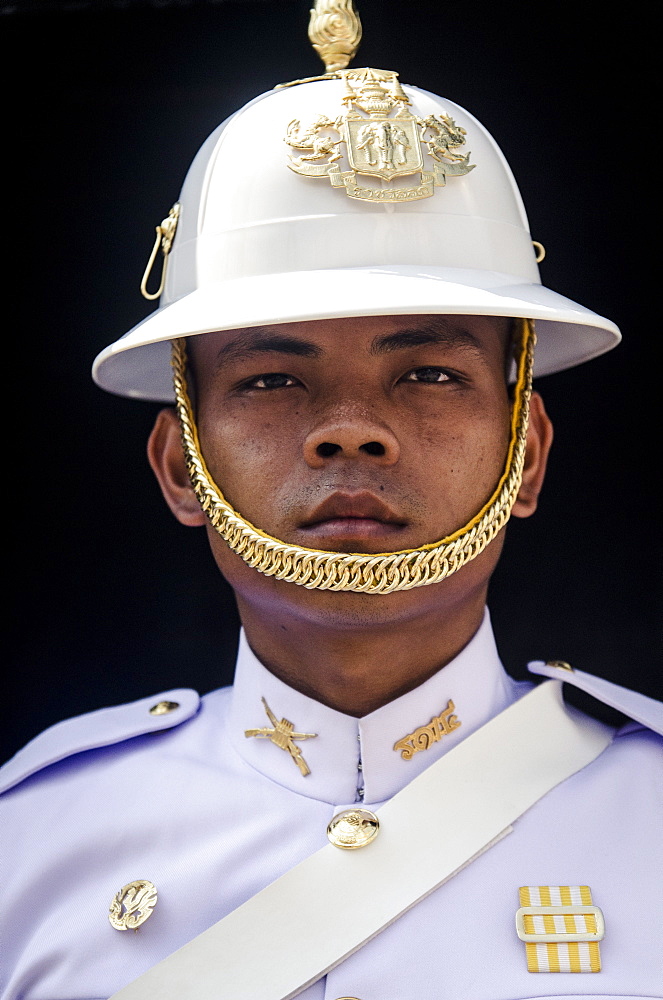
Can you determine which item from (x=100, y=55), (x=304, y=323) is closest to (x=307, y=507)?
(x=304, y=323)

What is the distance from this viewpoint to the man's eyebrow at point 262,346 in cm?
215

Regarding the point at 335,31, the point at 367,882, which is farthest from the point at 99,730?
the point at 335,31

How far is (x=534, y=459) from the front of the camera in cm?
252

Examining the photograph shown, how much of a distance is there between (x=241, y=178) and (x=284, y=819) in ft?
4.41

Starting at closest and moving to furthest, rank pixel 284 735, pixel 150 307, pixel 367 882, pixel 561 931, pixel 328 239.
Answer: pixel 561 931, pixel 367 882, pixel 328 239, pixel 284 735, pixel 150 307

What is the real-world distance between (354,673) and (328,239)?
34.8 inches

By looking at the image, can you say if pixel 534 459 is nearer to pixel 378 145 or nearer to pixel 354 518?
pixel 354 518

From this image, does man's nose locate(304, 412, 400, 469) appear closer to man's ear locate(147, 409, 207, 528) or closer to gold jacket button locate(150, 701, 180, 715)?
man's ear locate(147, 409, 207, 528)

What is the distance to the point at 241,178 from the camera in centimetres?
228

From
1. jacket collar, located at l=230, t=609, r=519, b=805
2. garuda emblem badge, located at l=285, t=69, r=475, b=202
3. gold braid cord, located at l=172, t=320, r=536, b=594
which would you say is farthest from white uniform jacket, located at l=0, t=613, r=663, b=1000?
garuda emblem badge, located at l=285, t=69, r=475, b=202

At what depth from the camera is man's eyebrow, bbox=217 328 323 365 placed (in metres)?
2.15

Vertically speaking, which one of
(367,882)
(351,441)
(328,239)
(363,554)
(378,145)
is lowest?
(367,882)

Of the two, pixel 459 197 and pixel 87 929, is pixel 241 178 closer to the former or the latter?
pixel 459 197

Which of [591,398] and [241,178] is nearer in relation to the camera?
[241,178]
